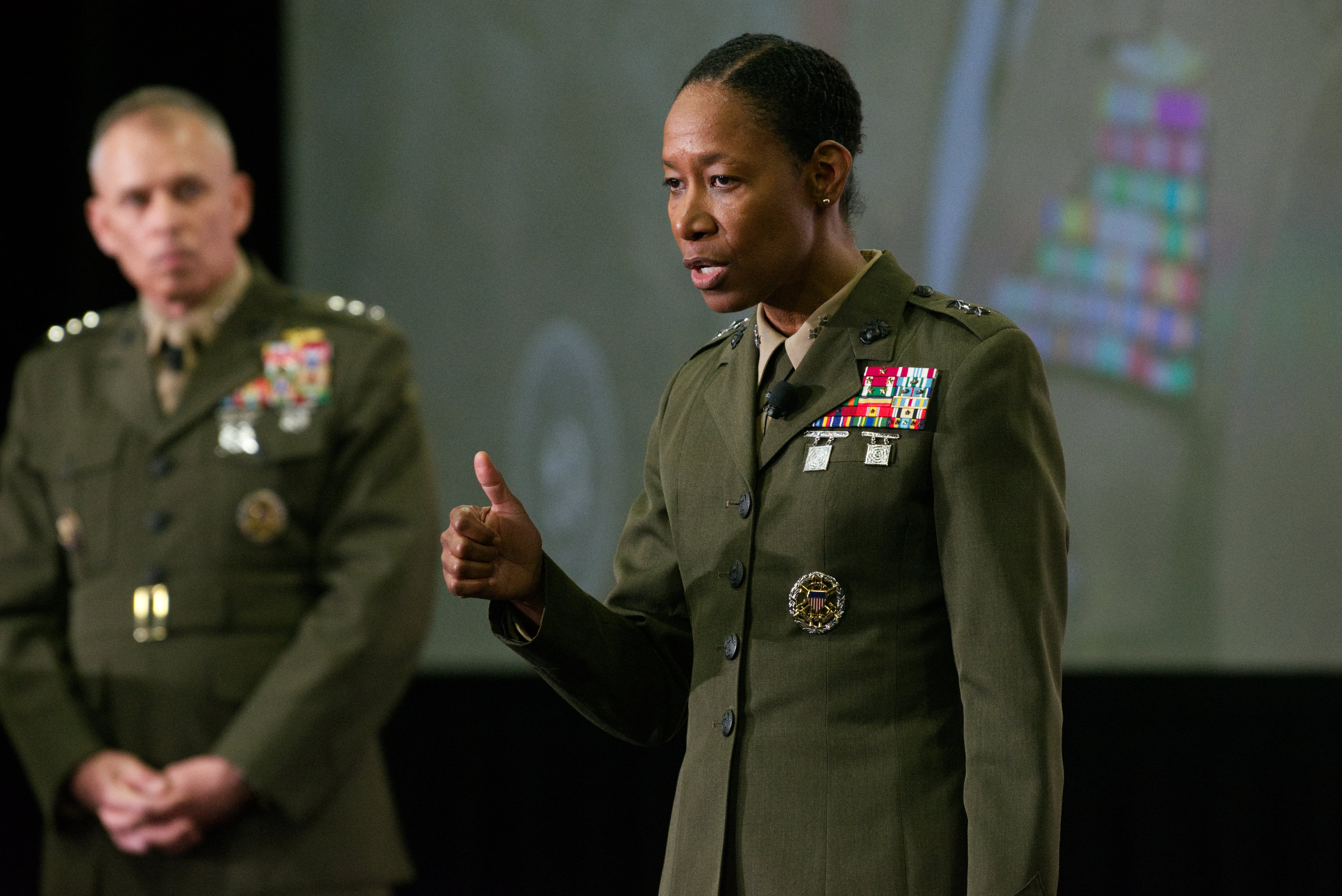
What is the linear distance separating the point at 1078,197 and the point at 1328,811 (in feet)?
5.18

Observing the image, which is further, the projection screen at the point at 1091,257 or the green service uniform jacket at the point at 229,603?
the projection screen at the point at 1091,257

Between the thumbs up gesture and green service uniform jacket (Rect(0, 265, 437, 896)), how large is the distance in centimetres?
113

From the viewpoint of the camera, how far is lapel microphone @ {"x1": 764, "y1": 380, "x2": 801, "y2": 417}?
5.09 feet

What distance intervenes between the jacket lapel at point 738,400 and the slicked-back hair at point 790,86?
8.2 inches

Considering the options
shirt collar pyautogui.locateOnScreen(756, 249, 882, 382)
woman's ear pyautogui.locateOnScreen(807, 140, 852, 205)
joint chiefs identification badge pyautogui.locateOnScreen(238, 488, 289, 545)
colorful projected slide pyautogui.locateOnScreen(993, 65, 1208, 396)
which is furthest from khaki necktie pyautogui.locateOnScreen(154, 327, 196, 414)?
colorful projected slide pyautogui.locateOnScreen(993, 65, 1208, 396)

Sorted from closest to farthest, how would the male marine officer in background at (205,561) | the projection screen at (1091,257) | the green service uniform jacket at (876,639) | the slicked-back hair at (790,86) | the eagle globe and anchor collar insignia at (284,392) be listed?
the green service uniform jacket at (876,639) < the slicked-back hair at (790,86) < the male marine officer in background at (205,561) < the eagle globe and anchor collar insignia at (284,392) < the projection screen at (1091,257)

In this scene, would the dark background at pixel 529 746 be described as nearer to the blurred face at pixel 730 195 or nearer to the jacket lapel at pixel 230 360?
the jacket lapel at pixel 230 360

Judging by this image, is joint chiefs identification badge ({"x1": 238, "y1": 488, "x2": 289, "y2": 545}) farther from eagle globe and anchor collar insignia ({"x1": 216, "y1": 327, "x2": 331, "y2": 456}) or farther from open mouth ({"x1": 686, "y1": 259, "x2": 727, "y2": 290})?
open mouth ({"x1": 686, "y1": 259, "x2": 727, "y2": 290})

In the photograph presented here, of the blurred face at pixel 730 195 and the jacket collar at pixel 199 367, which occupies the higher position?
the blurred face at pixel 730 195

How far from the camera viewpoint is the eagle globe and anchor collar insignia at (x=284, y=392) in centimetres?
270

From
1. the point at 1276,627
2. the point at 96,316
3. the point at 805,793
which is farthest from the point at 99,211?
the point at 1276,627

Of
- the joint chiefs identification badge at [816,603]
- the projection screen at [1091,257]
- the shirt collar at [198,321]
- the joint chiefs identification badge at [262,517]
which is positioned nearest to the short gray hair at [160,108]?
the shirt collar at [198,321]

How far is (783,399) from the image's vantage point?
1.55 metres

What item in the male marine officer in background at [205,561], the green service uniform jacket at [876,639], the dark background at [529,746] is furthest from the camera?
the dark background at [529,746]
